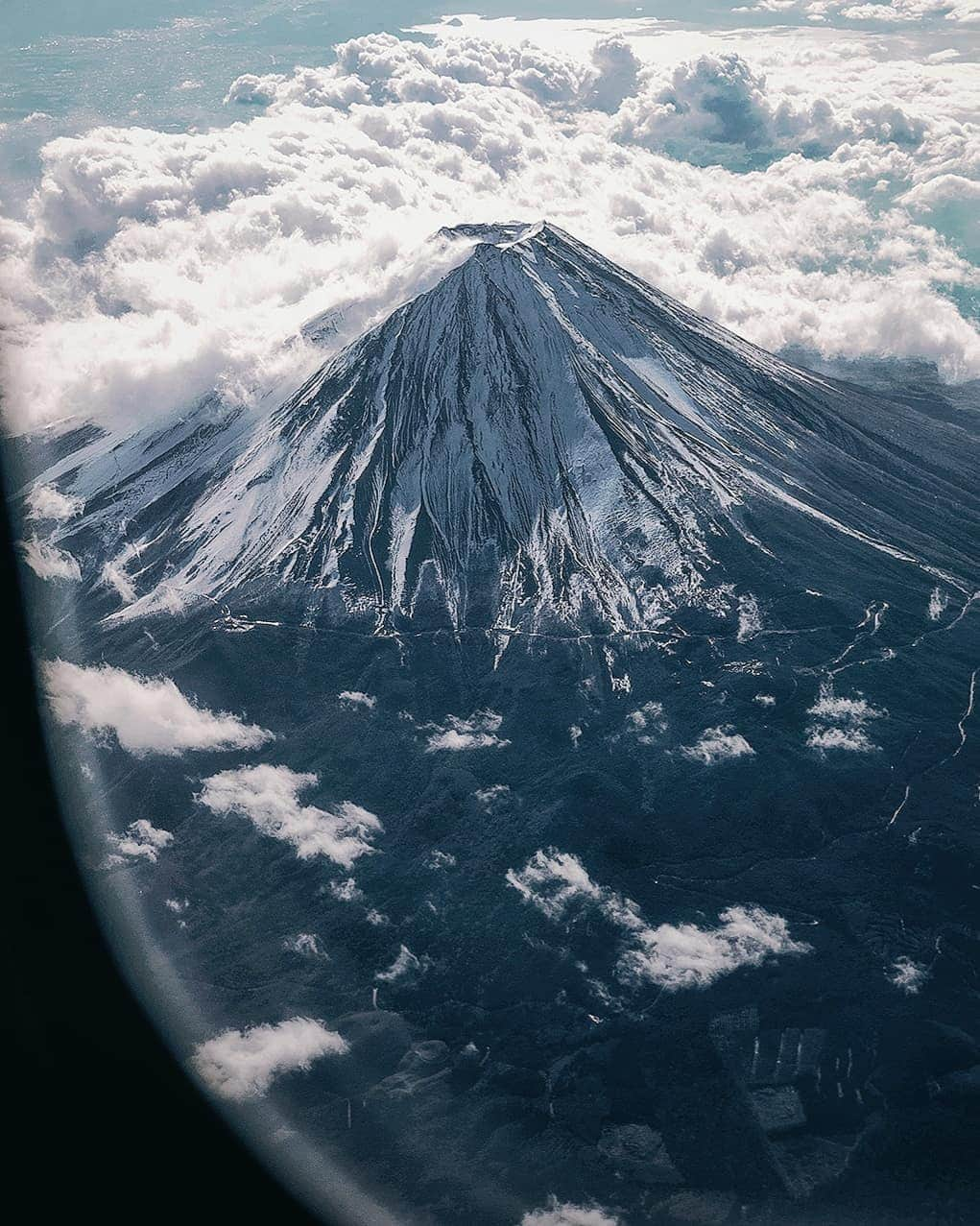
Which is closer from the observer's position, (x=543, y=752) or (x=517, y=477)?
(x=543, y=752)

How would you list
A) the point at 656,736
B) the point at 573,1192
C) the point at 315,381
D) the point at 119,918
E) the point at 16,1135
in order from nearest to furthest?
the point at 16,1135, the point at 573,1192, the point at 119,918, the point at 656,736, the point at 315,381

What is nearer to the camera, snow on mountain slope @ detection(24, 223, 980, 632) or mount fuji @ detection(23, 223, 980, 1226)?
mount fuji @ detection(23, 223, 980, 1226)

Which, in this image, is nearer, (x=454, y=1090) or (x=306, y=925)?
(x=454, y=1090)

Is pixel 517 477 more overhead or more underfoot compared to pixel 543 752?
more overhead

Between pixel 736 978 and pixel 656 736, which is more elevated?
pixel 656 736

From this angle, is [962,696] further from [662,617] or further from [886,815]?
[662,617]

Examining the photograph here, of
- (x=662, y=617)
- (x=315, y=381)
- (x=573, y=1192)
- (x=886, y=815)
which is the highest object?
(x=315, y=381)

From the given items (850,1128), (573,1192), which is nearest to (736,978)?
(850,1128)

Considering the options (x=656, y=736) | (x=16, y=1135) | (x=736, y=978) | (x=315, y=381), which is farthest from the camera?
(x=315, y=381)
